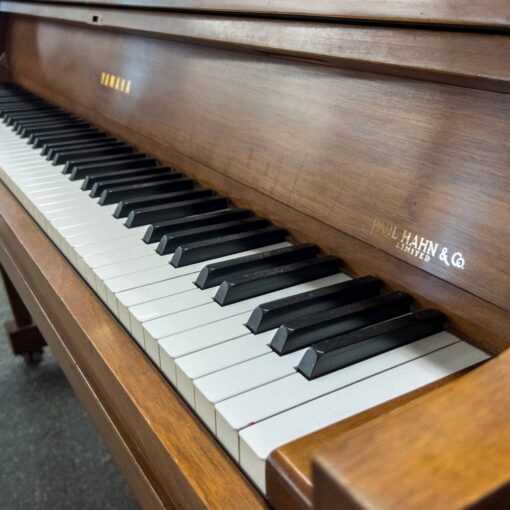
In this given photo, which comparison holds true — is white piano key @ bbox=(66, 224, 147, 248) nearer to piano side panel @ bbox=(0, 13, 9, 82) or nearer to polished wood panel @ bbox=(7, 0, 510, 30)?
polished wood panel @ bbox=(7, 0, 510, 30)

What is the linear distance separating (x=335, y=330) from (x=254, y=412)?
148mm

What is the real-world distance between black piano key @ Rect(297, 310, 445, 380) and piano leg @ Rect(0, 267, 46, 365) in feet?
5.31

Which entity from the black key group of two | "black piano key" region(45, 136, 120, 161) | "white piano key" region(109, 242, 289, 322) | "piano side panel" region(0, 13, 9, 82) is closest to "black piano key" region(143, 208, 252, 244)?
the black key group of two

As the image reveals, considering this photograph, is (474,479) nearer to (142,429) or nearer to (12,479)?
(142,429)

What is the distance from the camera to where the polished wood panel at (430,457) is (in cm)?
29

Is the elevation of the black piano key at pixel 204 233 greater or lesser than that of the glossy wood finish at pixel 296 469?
greater

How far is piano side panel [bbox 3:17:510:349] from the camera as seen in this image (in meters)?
0.60

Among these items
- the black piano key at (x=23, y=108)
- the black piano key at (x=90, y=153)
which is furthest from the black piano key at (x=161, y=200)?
the black piano key at (x=23, y=108)

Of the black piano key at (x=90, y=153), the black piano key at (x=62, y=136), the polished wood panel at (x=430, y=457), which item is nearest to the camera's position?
the polished wood panel at (x=430, y=457)

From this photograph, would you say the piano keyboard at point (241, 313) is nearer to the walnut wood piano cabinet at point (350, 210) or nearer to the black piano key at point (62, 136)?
the walnut wood piano cabinet at point (350, 210)

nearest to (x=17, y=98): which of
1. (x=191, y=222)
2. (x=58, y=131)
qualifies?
(x=58, y=131)

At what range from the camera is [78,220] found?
0.99 m

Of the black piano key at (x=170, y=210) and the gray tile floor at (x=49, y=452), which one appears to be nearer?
the black piano key at (x=170, y=210)

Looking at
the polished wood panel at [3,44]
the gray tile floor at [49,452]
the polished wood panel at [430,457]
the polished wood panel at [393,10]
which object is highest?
the polished wood panel at [393,10]
